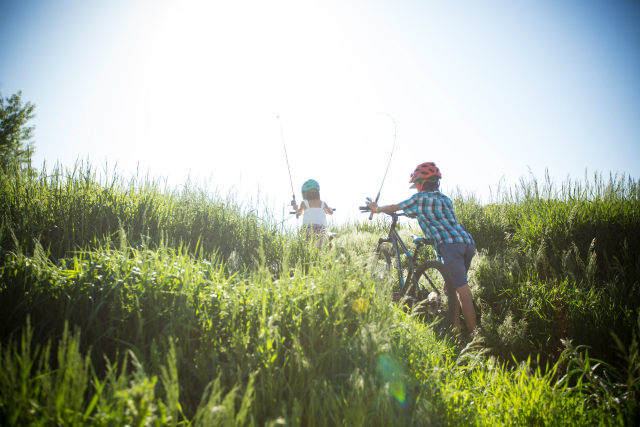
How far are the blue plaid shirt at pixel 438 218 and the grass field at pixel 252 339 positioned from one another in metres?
1.20

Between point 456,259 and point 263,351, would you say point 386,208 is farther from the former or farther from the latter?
point 263,351

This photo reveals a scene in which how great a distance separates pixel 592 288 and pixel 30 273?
6050 millimetres

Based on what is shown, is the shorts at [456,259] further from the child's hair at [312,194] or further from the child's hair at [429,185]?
the child's hair at [312,194]

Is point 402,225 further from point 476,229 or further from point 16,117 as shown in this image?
point 16,117

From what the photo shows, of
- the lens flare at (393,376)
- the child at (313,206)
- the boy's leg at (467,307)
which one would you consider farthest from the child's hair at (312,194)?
the lens flare at (393,376)

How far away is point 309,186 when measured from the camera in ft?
21.7

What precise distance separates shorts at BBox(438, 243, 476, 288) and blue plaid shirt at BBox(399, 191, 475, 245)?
7 centimetres

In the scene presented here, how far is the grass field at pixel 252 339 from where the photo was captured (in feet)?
4.82

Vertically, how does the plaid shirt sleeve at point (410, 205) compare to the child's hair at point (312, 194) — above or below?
below

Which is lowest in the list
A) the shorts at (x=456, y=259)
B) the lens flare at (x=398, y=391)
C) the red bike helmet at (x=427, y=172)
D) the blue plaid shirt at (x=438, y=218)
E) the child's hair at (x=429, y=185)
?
the lens flare at (x=398, y=391)

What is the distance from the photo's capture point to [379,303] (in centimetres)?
245

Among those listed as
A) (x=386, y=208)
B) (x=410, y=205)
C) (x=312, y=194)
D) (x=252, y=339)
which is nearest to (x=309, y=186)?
(x=312, y=194)

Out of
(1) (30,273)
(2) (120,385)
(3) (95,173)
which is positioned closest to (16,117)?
(3) (95,173)

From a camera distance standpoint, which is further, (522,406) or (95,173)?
(95,173)
